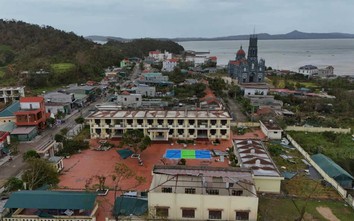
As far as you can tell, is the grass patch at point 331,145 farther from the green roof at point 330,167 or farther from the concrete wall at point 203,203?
the concrete wall at point 203,203

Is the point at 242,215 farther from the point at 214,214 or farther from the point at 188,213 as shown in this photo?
the point at 188,213

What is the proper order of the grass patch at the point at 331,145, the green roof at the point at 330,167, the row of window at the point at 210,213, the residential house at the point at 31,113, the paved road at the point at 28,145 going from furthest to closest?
the residential house at the point at 31,113
the grass patch at the point at 331,145
the paved road at the point at 28,145
the green roof at the point at 330,167
the row of window at the point at 210,213

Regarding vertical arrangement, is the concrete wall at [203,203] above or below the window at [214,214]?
above

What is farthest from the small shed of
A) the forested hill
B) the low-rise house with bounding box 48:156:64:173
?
the forested hill

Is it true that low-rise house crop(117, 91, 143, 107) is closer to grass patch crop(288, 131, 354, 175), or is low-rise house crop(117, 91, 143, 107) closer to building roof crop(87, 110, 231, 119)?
building roof crop(87, 110, 231, 119)

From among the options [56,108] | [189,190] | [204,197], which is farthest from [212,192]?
[56,108]

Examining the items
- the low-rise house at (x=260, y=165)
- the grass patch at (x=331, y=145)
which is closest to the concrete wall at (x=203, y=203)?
the low-rise house at (x=260, y=165)
